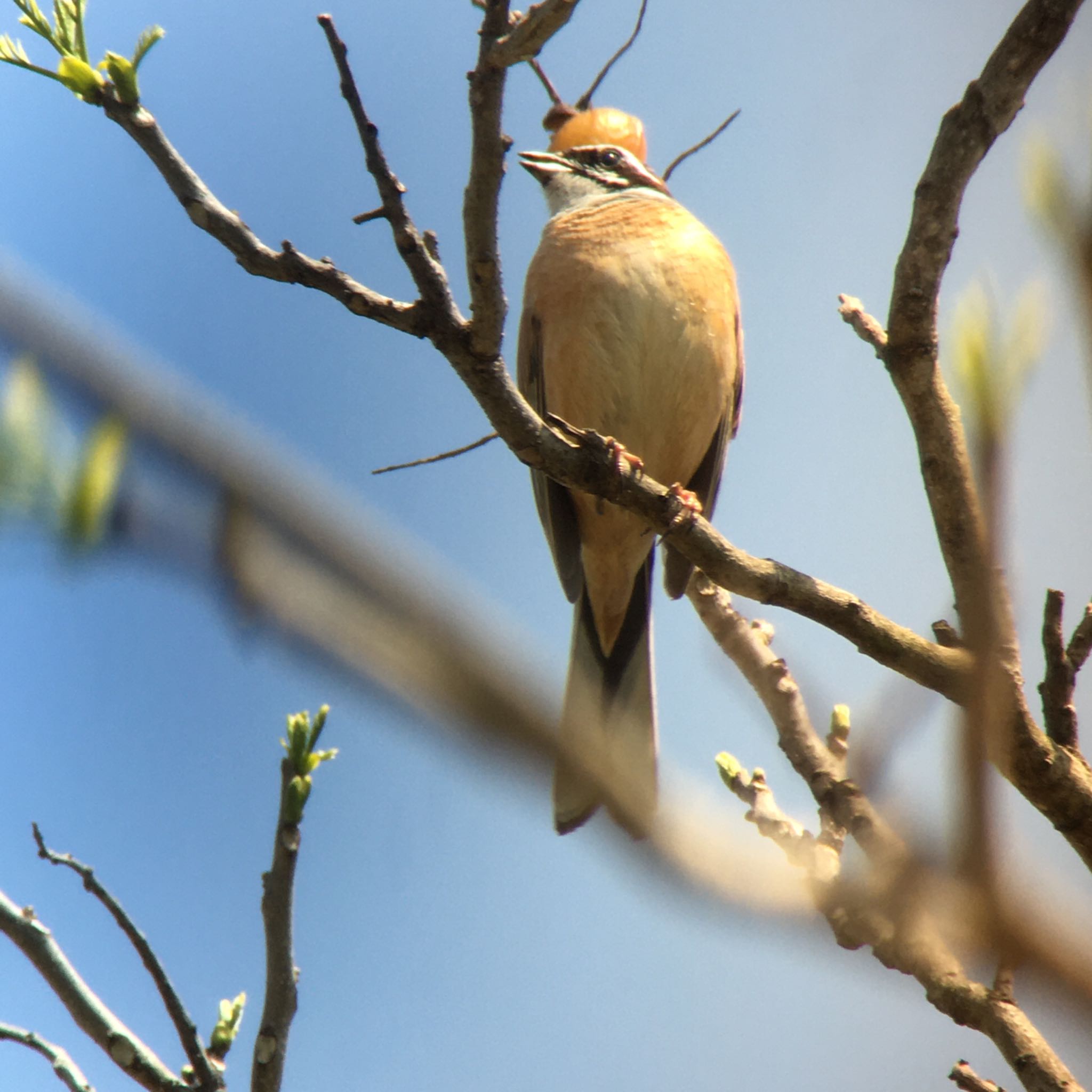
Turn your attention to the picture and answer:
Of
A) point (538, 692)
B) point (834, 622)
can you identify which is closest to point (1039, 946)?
point (538, 692)

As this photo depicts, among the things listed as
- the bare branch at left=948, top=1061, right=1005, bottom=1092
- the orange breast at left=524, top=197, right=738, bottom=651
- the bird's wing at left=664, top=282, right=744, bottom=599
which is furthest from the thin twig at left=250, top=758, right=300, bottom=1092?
the bird's wing at left=664, top=282, right=744, bottom=599

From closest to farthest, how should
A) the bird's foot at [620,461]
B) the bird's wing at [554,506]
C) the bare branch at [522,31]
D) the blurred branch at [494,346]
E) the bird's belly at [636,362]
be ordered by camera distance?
the bare branch at [522,31] → the blurred branch at [494,346] → the bird's foot at [620,461] → the bird's belly at [636,362] → the bird's wing at [554,506]

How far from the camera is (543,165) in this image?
5.63 m

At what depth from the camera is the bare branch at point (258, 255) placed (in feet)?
8.11

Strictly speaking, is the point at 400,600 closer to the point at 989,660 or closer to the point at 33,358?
the point at 33,358

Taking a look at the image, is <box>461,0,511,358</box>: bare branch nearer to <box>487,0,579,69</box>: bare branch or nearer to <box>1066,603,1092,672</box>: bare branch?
<box>487,0,579,69</box>: bare branch

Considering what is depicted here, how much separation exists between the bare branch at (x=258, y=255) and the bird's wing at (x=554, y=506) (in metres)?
2.34

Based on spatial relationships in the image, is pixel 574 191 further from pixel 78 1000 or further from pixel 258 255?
pixel 78 1000

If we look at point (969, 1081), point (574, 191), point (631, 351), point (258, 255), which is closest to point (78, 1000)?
point (258, 255)

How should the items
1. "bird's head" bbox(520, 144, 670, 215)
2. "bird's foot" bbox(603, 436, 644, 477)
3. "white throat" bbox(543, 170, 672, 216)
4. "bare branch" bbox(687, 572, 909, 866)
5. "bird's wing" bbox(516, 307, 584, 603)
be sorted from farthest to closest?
"bird's head" bbox(520, 144, 670, 215) < "white throat" bbox(543, 170, 672, 216) < "bird's wing" bbox(516, 307, 584, 603) < "bare branch" bbox(687, 572, 909, 866) < "bird's foot" bbox(603, 436, 644, 477)

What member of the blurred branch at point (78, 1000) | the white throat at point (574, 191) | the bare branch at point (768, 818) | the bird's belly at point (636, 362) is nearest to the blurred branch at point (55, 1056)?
the blurred branch at point (78, 1000)

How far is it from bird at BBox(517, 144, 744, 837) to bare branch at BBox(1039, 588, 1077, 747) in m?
1.83

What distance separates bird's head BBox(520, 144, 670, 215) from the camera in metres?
5.57

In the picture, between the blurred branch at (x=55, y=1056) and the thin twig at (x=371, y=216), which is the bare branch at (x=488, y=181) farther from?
the blurred branch at (x=55, y=1056)
